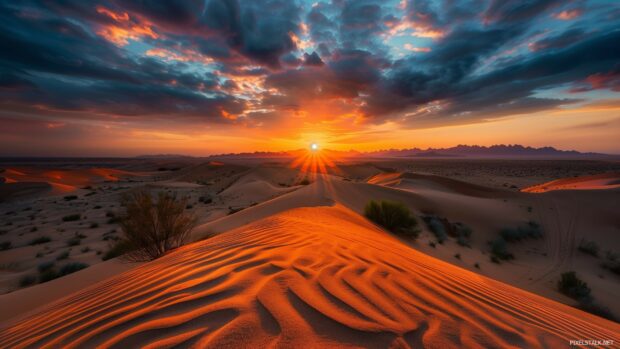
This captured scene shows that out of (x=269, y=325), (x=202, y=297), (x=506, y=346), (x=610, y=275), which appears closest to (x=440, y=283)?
(x=506, y=346)

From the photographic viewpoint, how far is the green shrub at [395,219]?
8109 millimetres

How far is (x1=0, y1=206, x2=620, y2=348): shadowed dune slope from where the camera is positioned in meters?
1.62

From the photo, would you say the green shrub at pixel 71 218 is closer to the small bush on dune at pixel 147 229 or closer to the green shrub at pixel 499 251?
the small bush on dune at pixel 147 229

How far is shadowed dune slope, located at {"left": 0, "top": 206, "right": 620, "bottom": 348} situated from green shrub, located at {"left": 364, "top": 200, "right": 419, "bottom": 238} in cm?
526

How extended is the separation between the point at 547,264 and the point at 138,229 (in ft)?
37.0

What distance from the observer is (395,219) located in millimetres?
8242

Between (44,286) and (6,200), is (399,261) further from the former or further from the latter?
(6,200)

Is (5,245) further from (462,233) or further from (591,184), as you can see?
(591,184)

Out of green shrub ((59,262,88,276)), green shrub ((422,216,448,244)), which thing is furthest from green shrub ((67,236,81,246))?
green shrub ((422,216,448,244))

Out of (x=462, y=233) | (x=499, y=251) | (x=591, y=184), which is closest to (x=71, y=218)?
(x=462, y=233)

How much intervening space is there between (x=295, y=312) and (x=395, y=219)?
7.08m

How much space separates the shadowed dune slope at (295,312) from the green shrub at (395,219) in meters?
5.26

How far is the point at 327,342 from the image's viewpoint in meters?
1.56

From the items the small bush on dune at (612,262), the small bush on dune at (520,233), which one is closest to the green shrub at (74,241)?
the small bush on dune at (520,233)
